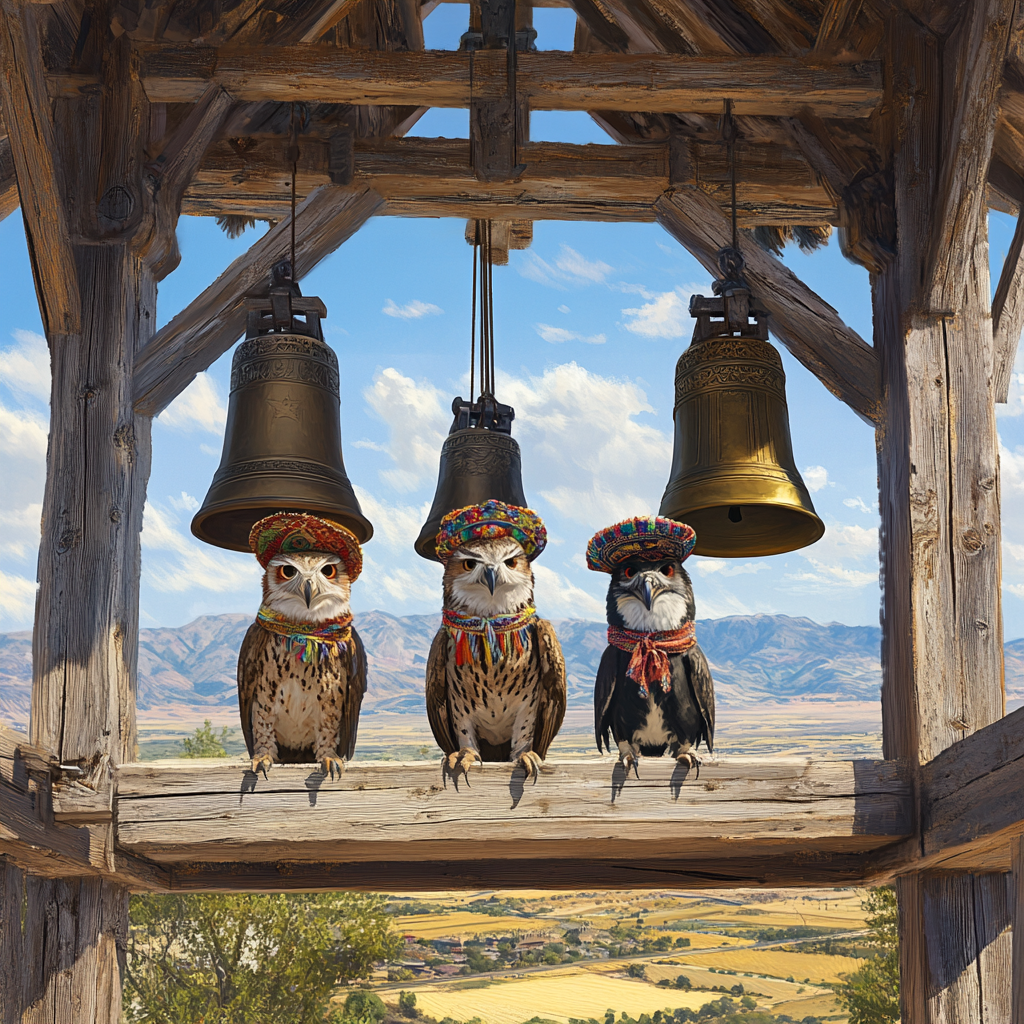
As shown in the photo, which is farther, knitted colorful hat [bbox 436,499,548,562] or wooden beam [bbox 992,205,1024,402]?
wooden beam [bbox 992,205,1024,402]

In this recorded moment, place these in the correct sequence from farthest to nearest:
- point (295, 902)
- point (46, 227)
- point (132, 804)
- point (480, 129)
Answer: point (295, 902)
point (480, 129)
point (46, 227)
point (132, 804)

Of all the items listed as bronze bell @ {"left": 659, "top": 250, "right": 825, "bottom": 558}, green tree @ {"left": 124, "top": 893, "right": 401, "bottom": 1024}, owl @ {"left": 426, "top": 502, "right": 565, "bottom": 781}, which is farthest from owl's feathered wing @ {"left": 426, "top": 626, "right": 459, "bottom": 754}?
green tree @ {"left": 124, "top": 893, "right": 401, "bottom": 1024}

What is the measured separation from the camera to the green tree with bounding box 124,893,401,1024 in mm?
17125

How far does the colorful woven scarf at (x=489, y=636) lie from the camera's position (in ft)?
Result: 11.1

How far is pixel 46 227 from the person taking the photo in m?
3.62

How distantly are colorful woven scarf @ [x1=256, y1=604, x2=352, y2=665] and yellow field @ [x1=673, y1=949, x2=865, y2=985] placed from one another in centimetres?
2364

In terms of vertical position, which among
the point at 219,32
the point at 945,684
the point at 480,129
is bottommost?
the point at 945,684

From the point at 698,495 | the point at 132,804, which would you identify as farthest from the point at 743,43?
the point at 132,804

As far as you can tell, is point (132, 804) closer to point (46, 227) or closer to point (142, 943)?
point (46, 227)

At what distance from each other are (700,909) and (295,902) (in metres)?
12.4

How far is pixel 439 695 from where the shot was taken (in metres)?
3.53

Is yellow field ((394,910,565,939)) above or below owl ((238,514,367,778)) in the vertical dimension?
below

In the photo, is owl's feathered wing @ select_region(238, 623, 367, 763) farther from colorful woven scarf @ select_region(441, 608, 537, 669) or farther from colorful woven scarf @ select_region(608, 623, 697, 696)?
colorful woven scarf @ select_region(608, 623, 697, 696)

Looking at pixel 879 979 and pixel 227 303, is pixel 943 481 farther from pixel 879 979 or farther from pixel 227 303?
pixel 879 979
